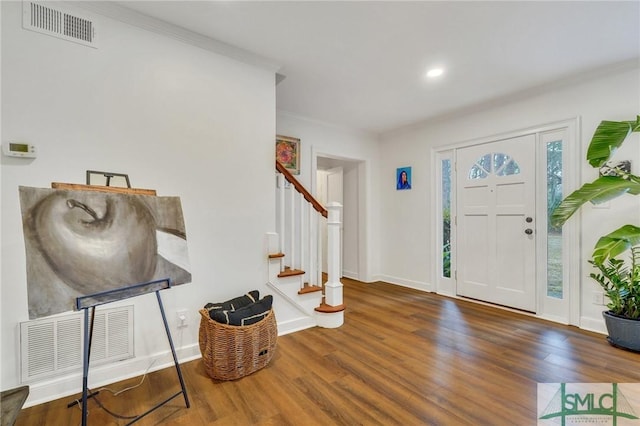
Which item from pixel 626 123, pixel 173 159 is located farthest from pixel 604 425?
pixel 173 159

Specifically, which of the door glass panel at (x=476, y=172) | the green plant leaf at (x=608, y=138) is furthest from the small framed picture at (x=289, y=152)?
the green plant leaf at (x=608, y=138)

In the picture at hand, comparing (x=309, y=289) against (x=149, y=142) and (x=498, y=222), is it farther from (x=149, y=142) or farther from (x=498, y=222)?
(x=498, y=222)

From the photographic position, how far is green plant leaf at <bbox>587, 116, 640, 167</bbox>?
7.33 feet

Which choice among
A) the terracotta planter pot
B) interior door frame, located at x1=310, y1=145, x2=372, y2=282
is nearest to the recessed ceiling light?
interior door frame, located at x1=310, y1=145, x2=372, y2=282

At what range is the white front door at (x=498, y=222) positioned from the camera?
3170mm

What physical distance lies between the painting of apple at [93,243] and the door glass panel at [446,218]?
11.2 feet

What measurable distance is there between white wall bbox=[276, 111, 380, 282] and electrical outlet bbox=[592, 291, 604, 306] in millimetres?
2671

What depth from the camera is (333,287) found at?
2834 mm

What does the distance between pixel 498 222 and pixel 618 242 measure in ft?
3.79

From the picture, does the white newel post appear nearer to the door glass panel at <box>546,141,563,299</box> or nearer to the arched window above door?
the arched window above door

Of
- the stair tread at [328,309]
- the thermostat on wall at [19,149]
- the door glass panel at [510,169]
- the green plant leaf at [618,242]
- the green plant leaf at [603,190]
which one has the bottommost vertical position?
the stair tread at [328,309]

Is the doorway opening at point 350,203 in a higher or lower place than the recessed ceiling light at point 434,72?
lower

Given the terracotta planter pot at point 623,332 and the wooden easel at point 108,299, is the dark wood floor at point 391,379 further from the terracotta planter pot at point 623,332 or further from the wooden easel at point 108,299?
the wooden easel at point 108,299

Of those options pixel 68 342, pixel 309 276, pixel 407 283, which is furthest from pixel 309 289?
pixel 407 283
